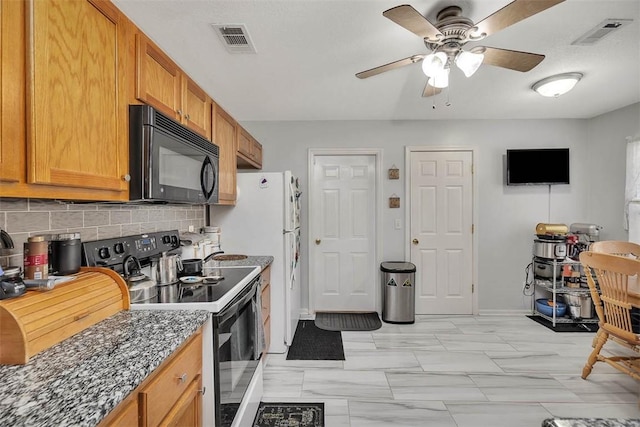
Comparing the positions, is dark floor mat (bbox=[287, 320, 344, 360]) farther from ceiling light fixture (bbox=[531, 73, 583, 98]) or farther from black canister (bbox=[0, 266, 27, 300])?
ceiling light fixture (bbox=[531, 73, 583, 98])

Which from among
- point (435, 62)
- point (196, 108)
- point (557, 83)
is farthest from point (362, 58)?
point (557, 83)

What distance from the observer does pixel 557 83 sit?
2674 millimetres

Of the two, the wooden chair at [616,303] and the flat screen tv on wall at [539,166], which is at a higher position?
the flat screen tv on wall at [539,166]

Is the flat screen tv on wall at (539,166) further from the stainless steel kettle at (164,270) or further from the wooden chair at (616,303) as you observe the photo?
the stainless steel kettle at (164,270)

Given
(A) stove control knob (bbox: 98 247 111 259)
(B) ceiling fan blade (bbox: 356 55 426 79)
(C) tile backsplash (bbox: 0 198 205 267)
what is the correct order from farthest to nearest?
(B) ceiling fan blade (bbox: 356 55 426 79) < (A) stove control knob (bbox: 98 247 111 259) < (C) tile backsplash (bbox: 0 198 205 267)

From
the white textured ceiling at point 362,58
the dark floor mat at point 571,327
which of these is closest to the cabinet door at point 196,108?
the white textured ceiling at point 362,58

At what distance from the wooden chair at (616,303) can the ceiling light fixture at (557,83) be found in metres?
1.38

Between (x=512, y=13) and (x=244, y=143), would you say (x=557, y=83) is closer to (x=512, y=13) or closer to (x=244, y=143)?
(x=512, y=13)

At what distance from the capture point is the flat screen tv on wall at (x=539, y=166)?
3.79 meters

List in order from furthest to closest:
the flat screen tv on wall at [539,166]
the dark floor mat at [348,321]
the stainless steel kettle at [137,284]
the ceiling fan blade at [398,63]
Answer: the flat screen tv on wall at [539,166], the dark floor mat at [348,321], the ceiling fan blade at [398,63], the stainless steel kettle at [137,284]

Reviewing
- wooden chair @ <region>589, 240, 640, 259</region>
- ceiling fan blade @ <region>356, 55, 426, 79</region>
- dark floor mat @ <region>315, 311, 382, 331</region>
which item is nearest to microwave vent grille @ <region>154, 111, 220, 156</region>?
ceiling fan blade @ <region>356, 55, 426, 79</region>

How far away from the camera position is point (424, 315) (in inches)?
155

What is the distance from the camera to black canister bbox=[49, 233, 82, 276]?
1.30 m

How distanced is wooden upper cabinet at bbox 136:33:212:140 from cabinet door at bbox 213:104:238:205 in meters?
0.22
